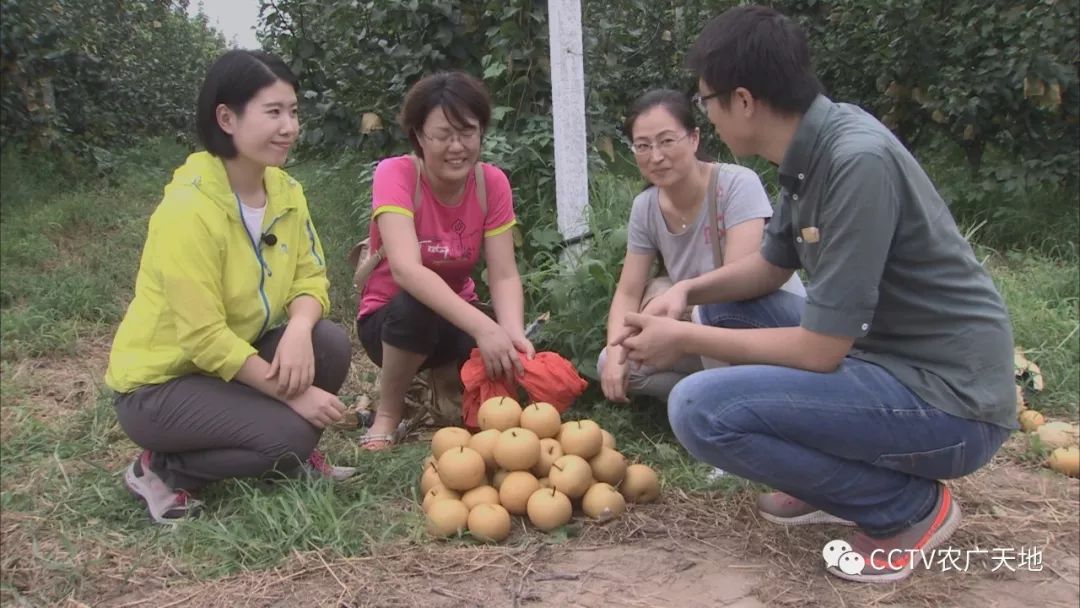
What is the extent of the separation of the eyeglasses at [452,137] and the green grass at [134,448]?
0.69 m

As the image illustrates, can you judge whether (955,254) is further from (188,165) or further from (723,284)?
(188,165)

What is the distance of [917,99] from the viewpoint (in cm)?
520

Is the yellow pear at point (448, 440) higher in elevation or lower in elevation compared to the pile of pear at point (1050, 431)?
higher

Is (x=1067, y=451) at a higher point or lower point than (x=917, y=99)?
lower

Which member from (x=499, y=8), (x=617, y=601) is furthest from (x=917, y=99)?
(x=617, y=601)

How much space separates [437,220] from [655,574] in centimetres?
139

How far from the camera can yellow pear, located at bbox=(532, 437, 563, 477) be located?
2.42 metres

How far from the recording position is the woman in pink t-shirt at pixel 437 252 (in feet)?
9.05

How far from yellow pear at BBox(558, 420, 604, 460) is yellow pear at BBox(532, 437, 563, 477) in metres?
0.02

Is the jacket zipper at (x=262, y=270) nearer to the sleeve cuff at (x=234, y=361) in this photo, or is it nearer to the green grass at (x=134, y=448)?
the sleeve cuff at (x=234, y=361)

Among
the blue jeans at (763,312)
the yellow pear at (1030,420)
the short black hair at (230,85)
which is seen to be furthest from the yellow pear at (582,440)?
the yellow pear at (1030,420)

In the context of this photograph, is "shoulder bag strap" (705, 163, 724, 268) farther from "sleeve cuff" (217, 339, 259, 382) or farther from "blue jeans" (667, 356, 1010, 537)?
"sleeve cuff" (217, 339, 259, 382)

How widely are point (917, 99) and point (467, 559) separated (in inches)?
167

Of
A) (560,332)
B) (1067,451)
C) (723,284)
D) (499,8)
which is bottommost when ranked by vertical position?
(1067,451)
